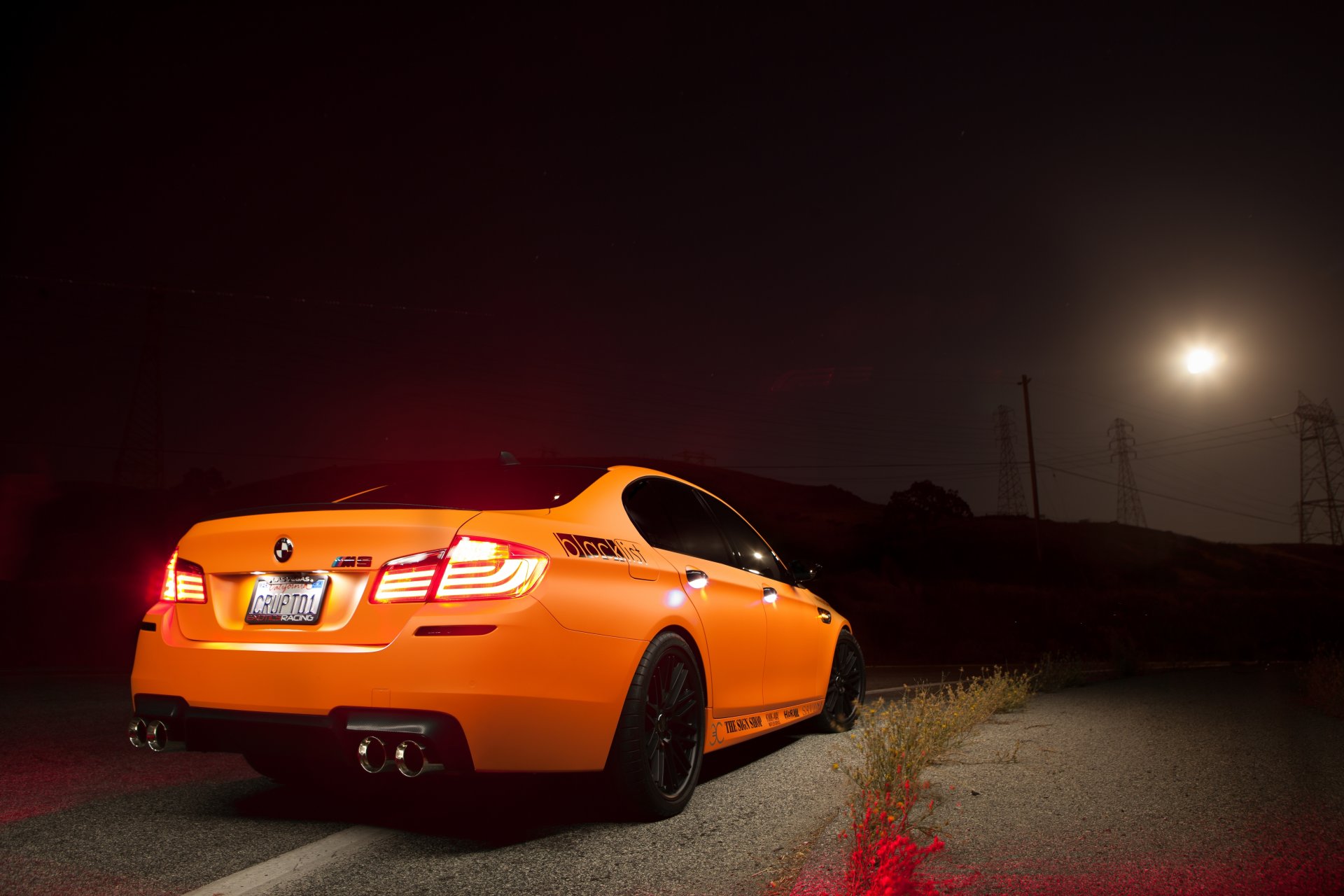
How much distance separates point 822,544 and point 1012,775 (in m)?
65.1

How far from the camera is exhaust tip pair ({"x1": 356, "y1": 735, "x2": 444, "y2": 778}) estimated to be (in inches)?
129

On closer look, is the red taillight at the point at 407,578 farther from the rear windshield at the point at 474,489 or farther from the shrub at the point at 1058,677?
the shrub at the point at 1058,677

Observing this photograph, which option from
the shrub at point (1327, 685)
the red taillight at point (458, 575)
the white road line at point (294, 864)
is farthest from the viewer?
the shrub at point (1327, 685)

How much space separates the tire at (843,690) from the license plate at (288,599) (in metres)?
4.18

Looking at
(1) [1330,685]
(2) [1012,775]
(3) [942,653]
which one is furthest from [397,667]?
(3) [942,653]

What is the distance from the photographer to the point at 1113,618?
3416cm

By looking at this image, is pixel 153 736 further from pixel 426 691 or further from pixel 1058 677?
pixel 1058 677

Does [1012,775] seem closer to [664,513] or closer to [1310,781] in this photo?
[1310,781]

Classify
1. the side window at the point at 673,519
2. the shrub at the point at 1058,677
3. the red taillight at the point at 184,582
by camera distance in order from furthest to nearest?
1. the shrub at the point at 1058,677
2. the side window at the point at 673,519
3. the red taillight at the point at 184,582

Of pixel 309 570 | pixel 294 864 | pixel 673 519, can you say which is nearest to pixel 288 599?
pixel 309 570

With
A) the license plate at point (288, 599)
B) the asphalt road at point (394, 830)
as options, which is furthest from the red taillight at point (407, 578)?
the asphalt road at point (394, 830)

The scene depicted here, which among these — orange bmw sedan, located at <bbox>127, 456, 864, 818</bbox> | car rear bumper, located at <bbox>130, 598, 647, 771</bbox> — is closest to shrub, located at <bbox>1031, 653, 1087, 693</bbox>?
orange bmw sedan, located at <bbox>127, 456, 864, 818</bbox>

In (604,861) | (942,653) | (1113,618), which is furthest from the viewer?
(1113,618)

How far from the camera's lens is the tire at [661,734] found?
3.86 m
